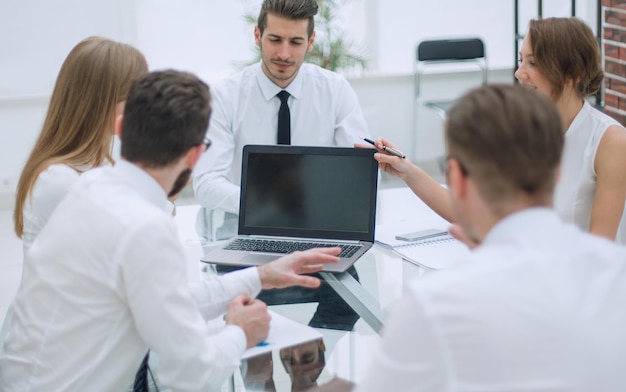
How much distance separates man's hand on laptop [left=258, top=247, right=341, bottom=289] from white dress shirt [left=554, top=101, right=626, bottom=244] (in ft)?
2.29

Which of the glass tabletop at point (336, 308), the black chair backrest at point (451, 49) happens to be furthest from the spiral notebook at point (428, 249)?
the black chair backrest at point (451, 49)

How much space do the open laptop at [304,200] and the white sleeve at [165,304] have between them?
2.56ft

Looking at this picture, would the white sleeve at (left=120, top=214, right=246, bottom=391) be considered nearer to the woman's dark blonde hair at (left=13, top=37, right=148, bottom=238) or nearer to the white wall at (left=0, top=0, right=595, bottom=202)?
the woman's dark blonde hair at (left=13, top=37, right=148, bottom=238)

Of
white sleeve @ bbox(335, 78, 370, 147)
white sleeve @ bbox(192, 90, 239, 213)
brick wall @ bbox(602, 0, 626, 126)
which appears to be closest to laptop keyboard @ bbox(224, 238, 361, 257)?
white sleeve @ bbox(192, 90, 239, 213)

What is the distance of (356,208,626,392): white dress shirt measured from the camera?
103cm

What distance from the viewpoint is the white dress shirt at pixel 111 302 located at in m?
1.46

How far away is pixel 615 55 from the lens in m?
4.47

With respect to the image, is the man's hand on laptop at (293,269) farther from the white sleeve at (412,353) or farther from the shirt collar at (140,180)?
the white sleeve at (412,353)

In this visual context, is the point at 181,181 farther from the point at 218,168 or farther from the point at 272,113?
the point at 272,113

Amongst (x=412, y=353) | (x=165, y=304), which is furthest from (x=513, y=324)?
(x=165, y=304)

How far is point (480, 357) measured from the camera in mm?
1032

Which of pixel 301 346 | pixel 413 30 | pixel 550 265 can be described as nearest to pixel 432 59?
pixel 413 30

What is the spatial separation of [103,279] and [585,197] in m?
1.34

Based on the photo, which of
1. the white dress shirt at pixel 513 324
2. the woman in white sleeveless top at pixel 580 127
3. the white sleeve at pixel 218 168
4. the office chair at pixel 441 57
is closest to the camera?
the white dress shirt at pixel 513 324
